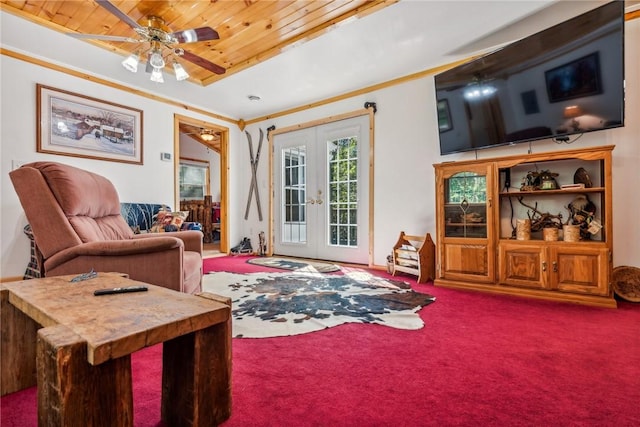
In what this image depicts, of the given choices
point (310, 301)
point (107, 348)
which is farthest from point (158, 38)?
point (107, 348)

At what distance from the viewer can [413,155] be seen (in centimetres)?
374

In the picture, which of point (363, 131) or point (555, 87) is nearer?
point (555, 87)

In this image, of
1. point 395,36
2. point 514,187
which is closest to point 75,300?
point 395,36

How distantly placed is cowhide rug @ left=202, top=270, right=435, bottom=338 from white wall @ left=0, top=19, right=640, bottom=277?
104 centimetres

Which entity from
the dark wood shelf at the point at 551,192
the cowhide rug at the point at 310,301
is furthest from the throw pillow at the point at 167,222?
the dark wood shelf at the point at 551,192

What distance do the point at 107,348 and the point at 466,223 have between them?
2.99 m

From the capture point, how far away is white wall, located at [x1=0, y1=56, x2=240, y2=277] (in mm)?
3174

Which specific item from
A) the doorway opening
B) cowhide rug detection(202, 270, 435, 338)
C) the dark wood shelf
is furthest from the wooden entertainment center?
the doorway opening

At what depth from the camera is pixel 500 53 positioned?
2.82 m

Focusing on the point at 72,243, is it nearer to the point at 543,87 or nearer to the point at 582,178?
the point at 543,87

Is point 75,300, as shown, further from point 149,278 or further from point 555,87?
point 555,87

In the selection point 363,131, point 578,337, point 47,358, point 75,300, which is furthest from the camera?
point 363,131

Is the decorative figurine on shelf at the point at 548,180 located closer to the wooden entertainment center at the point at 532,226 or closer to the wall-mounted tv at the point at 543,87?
the wooden entertainment center at the point at 532,226

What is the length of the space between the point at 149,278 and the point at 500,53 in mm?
3348
